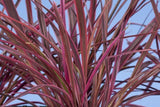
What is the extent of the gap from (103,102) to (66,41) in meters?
0.23

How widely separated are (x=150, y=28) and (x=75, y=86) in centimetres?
29

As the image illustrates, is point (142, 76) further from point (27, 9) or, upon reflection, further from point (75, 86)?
point (27, 9)

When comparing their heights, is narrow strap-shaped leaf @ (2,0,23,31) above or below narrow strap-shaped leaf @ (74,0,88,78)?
above

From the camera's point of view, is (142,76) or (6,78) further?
(6,78)

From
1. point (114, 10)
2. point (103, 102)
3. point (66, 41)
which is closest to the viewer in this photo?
point (66, 41)

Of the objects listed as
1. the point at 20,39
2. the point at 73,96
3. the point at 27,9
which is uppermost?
the point at 27,9

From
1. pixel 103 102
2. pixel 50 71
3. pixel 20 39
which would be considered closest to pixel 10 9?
pixel 20 39

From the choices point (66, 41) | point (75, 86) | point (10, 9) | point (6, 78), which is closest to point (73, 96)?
point (75, 86)

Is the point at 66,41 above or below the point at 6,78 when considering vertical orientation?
below

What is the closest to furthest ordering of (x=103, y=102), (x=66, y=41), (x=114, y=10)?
(x=66, y=41)
(x=103, y=102)
(x=114, y=10)

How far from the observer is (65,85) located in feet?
2.28

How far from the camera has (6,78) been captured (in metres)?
0.98

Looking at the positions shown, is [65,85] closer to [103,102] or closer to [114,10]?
[103,102]

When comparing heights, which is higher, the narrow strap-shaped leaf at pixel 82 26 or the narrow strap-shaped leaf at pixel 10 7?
the narrow strap-shaped leaf at pixel 10 7
